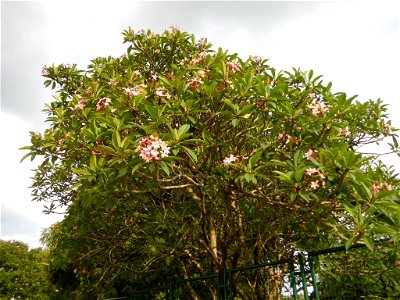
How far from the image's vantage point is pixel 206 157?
4.09 metres

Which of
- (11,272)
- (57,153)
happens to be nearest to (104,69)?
(57,153)

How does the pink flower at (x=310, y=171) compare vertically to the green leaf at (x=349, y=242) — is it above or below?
above

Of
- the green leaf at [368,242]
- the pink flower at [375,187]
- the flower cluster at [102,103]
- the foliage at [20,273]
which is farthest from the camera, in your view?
the foliage at [20,273]

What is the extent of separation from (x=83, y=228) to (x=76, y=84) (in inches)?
97.6

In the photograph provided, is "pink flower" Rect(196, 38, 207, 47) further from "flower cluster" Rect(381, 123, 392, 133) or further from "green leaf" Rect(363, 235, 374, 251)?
"green leaf" Rect(363, 235, 374, 251)

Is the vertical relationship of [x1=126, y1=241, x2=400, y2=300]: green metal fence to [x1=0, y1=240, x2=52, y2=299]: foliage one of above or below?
below

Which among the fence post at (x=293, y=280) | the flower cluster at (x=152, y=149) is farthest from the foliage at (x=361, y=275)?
the flower cluster at (x=152, y=149)

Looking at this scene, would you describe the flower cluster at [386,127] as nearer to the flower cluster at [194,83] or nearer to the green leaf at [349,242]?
the green leaf at [349,242]

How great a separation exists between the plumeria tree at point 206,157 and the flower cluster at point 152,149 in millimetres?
10

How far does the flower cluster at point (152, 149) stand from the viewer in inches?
119

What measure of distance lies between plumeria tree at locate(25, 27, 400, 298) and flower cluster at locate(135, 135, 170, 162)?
10 mm

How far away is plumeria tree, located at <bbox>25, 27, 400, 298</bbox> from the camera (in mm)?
3139

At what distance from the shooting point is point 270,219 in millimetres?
4777

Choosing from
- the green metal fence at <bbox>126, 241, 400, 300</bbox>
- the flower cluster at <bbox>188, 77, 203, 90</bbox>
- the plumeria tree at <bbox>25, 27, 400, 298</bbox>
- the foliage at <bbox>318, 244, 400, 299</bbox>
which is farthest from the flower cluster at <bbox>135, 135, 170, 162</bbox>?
the foliage at <bbox>318, 244, 400, 299</bbox>
